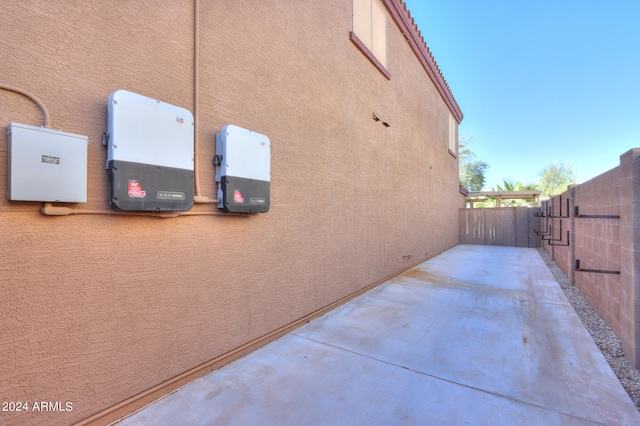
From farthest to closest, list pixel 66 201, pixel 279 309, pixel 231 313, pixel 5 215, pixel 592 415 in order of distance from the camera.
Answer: pixel 279 309 < pixel 231 313 < pixel 592 415 < pixel 66 201 < pixel 5 215

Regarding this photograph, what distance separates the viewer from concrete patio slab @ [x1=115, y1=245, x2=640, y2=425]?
1.83 meters

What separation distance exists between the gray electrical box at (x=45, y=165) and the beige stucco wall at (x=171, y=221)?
8 centimetres

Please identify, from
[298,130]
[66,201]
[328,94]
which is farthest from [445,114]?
[66,201]

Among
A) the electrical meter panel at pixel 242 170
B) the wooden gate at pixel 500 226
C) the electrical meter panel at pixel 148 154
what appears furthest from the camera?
the wooden gate at pixel 500 226

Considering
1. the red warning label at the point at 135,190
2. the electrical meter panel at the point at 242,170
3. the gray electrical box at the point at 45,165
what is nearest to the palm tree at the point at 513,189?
the electrical meter panel at the point at 242,170

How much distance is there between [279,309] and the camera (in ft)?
9.94

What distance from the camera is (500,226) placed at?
11.9 m

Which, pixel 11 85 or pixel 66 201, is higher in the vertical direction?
pixel 11 85

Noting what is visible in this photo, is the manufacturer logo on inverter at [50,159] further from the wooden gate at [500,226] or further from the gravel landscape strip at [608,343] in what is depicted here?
the wooden gate at [500,226]

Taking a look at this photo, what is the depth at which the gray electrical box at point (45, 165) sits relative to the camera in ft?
4.47

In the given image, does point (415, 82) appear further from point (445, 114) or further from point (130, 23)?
point (130, 23)

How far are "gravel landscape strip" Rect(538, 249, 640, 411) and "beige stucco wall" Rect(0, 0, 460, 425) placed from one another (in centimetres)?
272

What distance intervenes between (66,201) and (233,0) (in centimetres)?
214

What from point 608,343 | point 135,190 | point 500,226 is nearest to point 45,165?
point 135,190
